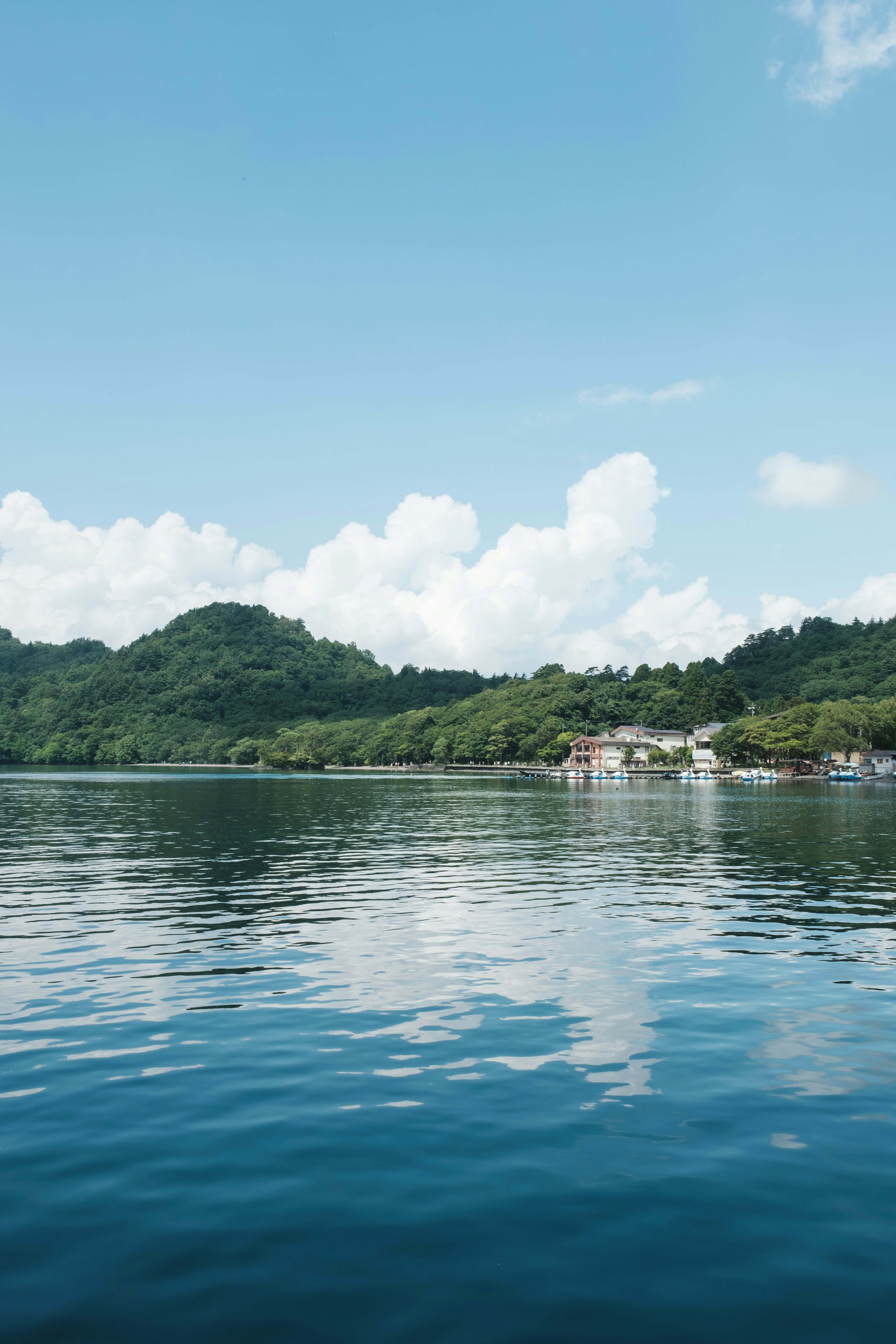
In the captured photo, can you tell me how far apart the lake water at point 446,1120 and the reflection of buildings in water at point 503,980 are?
0.11m

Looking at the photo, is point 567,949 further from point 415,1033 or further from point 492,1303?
point 492,1303

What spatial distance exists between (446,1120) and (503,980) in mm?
8044

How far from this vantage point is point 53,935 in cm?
2534

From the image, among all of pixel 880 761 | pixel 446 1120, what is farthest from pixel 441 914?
pixel 880 761

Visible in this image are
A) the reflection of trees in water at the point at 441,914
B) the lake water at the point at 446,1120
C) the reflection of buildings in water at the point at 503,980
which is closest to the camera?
the lake water at the point at 446,1120

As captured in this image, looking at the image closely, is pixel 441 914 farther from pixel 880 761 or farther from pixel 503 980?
pixel 880 761

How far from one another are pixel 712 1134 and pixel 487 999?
7279 millimetres

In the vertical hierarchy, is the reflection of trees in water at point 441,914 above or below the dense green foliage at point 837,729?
below

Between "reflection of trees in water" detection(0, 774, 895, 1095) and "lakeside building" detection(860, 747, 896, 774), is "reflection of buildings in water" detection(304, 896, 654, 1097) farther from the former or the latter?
"lakeside building" detection(860, 747, 896, 774)

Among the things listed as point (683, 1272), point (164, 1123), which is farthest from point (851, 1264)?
point (164, 1123)

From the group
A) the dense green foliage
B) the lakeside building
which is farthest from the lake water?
the dense green foliage

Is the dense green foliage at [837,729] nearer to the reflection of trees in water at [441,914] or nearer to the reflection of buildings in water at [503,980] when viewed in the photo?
the reflection of trees in water at [441,914]

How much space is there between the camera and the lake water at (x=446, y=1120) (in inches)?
334

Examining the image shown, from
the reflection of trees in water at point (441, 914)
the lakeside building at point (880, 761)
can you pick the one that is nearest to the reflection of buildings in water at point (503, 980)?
the reflection of trees in water at point (441, 914)
